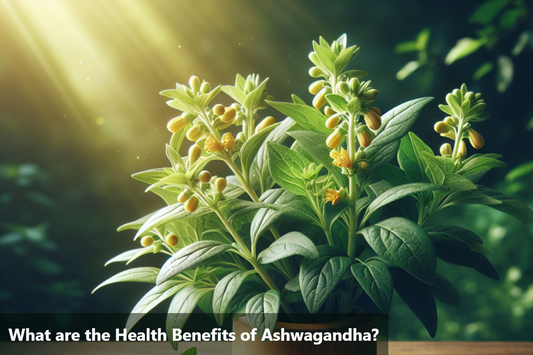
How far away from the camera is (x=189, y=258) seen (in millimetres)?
319

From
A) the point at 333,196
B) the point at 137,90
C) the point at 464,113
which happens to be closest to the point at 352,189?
the point at 333,196

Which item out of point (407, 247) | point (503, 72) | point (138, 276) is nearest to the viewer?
point (407, 247)

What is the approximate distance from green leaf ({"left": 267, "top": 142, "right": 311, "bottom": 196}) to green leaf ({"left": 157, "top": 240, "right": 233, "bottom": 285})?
7 centimetres

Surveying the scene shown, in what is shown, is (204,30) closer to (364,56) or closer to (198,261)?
(364,56)

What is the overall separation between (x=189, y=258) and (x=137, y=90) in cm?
75

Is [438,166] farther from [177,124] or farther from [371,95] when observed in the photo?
[177,124]

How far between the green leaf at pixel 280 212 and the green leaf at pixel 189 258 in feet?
0.11

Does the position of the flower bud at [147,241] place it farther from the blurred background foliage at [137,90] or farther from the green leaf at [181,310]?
the blurred background foliage at [137,90]

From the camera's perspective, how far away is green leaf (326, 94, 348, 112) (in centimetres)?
31

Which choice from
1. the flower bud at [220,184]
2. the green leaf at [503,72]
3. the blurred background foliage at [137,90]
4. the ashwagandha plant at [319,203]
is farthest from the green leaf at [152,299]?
the green leaf at [503,72]

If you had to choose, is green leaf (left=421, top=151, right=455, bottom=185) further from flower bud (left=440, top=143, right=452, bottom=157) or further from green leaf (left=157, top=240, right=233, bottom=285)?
green leaf (left=157, top=240, right=233, bottom=285)

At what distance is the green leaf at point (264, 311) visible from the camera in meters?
0.32

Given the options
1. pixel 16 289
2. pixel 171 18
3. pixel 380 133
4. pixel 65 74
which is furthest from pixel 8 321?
pixel 380 133

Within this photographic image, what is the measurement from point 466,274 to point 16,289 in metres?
1.05
